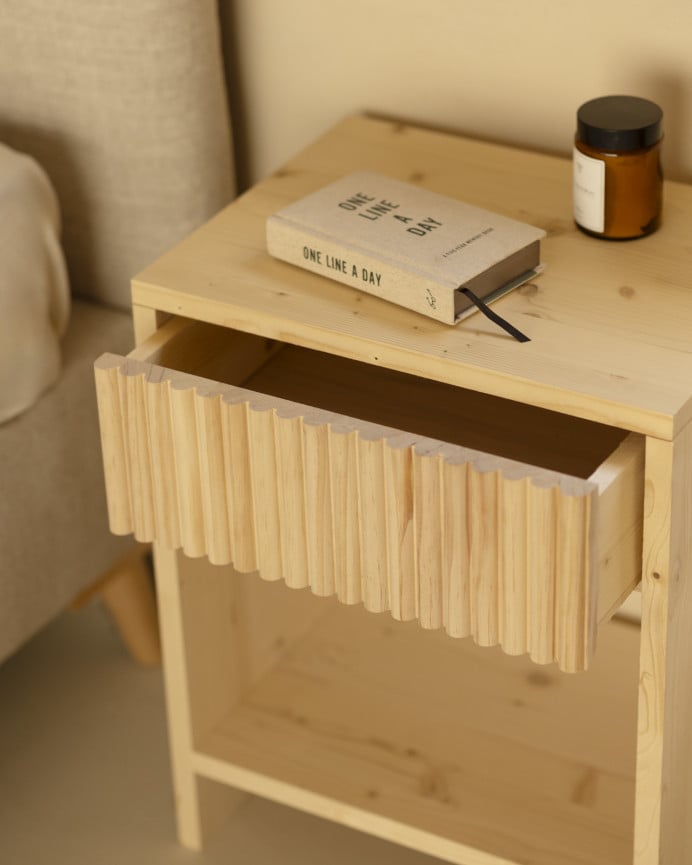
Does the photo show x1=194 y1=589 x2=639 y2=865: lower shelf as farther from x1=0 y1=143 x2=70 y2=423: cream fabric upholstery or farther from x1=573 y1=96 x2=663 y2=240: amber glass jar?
x1=573 y1=96 x2=663 y2=240: amber glass jar

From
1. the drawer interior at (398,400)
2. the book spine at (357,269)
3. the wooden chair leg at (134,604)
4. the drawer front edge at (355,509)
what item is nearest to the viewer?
the drawer front edge at (355,509)

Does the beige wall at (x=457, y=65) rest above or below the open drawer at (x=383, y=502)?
above

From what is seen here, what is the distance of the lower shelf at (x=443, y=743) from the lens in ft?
4.56

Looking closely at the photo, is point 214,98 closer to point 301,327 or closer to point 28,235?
point 28,235

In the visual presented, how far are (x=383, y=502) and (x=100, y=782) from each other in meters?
0.70

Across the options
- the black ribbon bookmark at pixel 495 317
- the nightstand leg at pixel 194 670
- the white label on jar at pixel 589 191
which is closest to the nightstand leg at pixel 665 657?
the black ribbon bookmark at pixel 495 317

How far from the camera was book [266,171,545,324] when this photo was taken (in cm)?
116

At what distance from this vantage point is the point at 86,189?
62.6 inches

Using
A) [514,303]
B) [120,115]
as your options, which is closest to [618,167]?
[514,303]

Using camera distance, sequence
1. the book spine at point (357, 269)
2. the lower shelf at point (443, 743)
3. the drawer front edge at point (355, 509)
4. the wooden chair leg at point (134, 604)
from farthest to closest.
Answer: the wooden chair leg at point (134, 604)
the lower shelf at point (443, 743)
the book spine at point (357, 269)
the drawer front edge at point (355, 509)

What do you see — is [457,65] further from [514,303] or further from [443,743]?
[443,743]

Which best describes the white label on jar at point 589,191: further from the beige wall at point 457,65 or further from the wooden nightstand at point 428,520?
the beige wall at point 457,65

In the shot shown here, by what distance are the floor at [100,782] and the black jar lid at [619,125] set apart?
0.77 metres

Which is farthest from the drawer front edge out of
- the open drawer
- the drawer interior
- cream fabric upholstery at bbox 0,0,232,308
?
cream fabric upholstery at bbox 0,0,232,308
